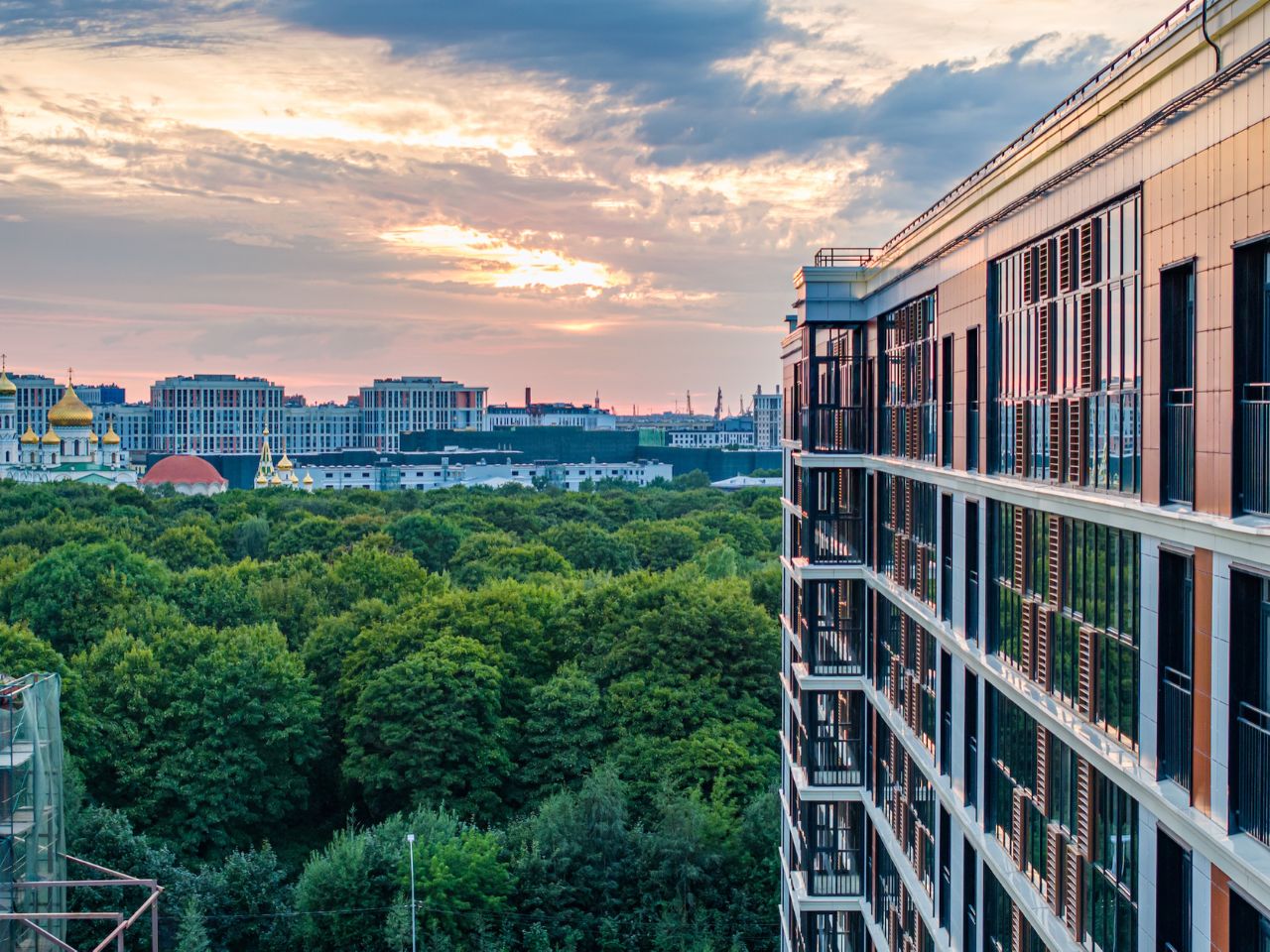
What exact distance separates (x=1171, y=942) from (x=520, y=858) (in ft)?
71.0

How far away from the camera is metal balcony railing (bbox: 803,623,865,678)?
19469mm

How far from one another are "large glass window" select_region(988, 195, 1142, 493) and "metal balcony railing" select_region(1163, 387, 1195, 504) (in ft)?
1.54

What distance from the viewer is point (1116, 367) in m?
9.52

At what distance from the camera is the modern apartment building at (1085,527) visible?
7.52 m

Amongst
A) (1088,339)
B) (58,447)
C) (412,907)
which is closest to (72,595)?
(412,907)

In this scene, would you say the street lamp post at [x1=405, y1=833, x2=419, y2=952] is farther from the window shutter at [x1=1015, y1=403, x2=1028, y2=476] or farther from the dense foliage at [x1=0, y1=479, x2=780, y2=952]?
the window shutter at [x1=1015, y1=403, x2=1028, y2=476]

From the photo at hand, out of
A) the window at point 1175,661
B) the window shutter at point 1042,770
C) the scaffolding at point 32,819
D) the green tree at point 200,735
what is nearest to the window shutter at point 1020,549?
the window shutter at point 1042,770

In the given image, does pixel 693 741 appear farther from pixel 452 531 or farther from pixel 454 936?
pixel 452 531

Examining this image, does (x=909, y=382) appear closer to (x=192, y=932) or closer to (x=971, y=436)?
(x=971, y=436)

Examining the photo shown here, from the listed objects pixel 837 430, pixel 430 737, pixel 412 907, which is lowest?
pixel 412 907

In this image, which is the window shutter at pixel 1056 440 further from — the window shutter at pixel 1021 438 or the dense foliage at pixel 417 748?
the dense foliage at pixel 417 748

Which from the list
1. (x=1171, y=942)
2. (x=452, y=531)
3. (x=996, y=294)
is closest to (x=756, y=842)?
(x=996, y=294)

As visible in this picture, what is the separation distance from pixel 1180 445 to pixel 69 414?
130 meters

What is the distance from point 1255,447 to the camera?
7.34 m
